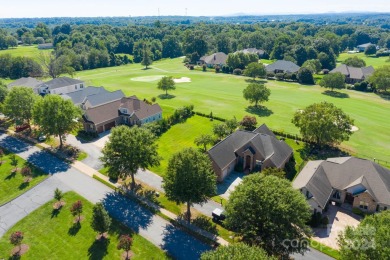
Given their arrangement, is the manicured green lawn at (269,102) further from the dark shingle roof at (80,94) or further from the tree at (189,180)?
the tree at (189,180)

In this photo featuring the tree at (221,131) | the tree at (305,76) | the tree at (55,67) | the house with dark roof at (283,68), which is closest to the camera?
the tree at (221,131)

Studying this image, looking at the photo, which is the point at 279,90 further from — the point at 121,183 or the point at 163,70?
the point at 121,183

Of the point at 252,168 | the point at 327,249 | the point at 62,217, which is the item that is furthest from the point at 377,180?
the point at 62,217

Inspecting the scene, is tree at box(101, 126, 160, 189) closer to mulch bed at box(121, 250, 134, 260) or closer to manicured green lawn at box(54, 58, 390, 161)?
manicured green lawn at box(54, 58, 390, 161)

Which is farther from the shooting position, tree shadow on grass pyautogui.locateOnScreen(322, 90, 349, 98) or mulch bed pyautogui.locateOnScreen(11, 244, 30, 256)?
tree shadow on grass pyautogui.locateOnScreen(322, 90, 349, 98)

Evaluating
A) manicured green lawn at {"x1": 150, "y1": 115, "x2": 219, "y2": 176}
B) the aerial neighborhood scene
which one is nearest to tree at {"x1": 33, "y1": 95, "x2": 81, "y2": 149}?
the aerial neighborhood scene

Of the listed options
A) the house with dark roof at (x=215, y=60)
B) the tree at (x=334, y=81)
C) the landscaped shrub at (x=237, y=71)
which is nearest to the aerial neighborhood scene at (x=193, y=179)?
the tree at (x=334, y=81)

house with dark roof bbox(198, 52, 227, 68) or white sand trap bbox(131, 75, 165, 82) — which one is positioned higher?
house with dark roof bbox(198, 52, 227, 68)
